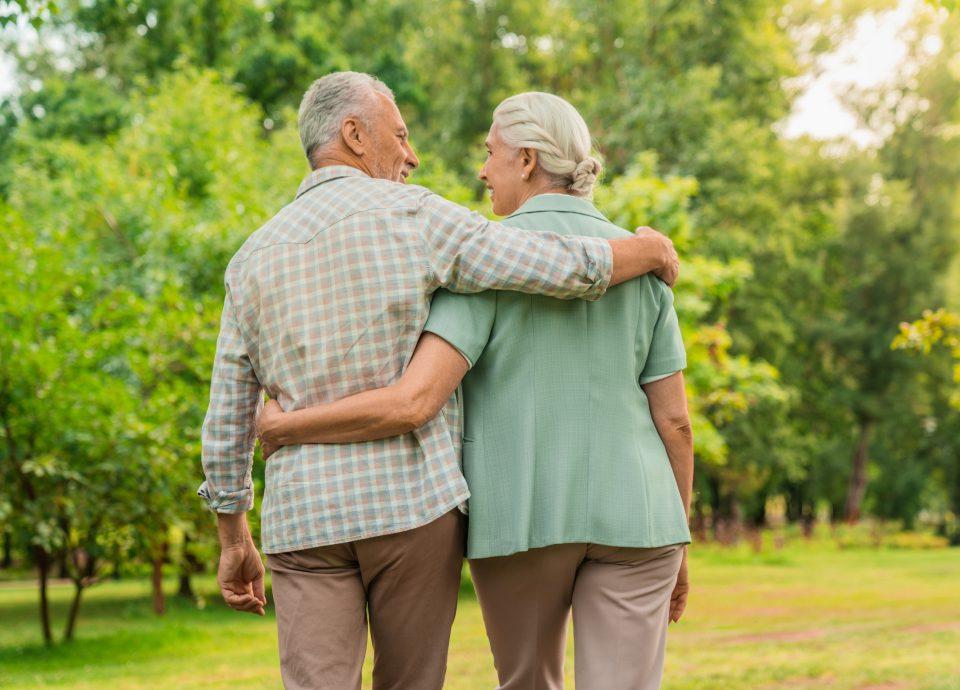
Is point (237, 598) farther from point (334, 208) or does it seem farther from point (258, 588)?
point (334, 208)

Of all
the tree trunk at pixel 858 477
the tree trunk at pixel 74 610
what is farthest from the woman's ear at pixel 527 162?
the tree trunk at pixel 858 477

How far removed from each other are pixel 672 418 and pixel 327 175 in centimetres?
94

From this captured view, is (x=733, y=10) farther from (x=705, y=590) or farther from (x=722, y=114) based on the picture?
(x=705, y=590)

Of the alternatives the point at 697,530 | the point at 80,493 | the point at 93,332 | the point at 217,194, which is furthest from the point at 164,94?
the point at 697,530

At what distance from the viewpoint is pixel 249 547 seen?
2543mm

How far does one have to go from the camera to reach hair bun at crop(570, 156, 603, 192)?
2.49 metres

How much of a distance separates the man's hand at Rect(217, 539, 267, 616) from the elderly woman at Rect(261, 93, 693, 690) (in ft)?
1.32

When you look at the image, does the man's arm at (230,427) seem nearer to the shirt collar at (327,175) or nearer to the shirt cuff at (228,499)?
the shirt cuff at (228,499)

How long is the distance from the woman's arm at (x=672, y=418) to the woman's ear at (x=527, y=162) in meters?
0.55

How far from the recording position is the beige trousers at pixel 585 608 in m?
2.34

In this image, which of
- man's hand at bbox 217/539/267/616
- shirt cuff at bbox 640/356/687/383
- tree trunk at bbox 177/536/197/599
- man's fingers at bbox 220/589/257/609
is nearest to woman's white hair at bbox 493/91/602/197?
shirt cuff at bbox 640/356/687/383

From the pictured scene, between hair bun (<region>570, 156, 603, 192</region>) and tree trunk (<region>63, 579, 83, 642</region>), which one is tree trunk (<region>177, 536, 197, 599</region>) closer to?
tree trunk (<region>63, 579, 83, 642</region>)

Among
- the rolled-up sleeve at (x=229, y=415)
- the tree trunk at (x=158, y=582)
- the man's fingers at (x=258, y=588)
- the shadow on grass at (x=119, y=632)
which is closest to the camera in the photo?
the rolled-up sleeve at (x=229, y=415)

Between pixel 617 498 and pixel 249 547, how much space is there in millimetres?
873
